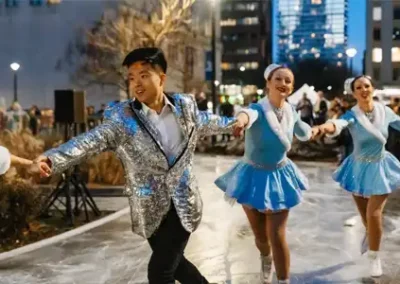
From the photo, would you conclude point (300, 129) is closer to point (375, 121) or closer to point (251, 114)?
point (251, 114)

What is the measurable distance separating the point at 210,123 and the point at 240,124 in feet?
1.32

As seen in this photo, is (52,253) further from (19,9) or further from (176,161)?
(19,9)

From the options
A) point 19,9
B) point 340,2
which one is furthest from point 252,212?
point 340,2

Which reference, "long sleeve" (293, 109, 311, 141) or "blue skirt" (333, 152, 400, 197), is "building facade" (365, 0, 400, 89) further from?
"long sleeve" (293, 109, 311, 141)

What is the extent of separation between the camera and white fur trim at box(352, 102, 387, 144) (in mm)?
6137

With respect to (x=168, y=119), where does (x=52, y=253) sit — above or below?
below

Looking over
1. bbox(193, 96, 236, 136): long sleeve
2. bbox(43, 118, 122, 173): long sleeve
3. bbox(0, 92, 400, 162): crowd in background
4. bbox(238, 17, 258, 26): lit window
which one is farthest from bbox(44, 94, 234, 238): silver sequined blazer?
bbox(238, 17, 258, 26): lit window

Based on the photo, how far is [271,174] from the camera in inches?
208

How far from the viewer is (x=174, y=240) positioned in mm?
4082

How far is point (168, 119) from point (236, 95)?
217ft

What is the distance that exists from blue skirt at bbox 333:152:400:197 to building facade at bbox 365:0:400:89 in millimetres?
71823

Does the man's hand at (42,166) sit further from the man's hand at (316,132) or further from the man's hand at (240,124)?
the man's hand at (316,132)

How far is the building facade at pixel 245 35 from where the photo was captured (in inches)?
4938

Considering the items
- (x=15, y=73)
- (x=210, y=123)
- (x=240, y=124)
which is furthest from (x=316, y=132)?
(x=15, y=73)
